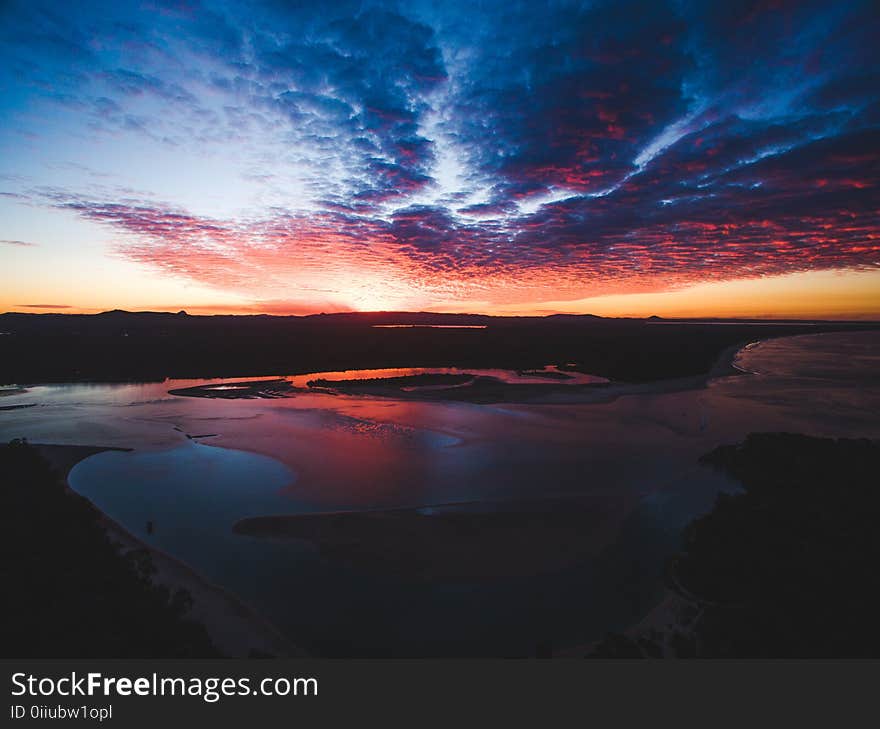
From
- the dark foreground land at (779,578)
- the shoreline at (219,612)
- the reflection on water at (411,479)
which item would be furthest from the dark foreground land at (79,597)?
the dark foreground land at (779,578)

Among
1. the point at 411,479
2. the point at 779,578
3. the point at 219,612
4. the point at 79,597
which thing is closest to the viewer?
the point at 79,597


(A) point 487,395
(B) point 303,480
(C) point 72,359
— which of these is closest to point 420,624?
(B) point 303,480

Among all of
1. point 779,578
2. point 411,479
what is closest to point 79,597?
point 411,479

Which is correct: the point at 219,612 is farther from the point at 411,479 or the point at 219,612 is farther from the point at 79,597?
the point at 411,479

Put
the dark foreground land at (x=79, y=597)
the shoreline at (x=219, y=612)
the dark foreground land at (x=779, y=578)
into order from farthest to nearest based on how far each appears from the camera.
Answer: the shoreline at (x=219, y=612)
the dark foreground land at (x=779, y=578)
the dark foreground land at (x=79, y=597)

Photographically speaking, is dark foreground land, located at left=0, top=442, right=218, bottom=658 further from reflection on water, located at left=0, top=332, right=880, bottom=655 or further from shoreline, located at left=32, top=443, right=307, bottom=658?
reflection on water, located at left=0, top=332, right=880, bottom=655

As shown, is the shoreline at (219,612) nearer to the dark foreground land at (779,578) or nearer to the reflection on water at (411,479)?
the reflection on water at (411,479)
